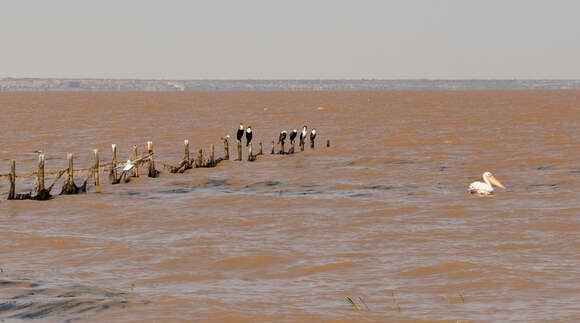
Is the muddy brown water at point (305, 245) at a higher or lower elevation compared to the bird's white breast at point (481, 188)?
lower

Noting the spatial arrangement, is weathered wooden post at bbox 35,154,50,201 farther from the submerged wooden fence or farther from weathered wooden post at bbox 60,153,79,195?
weathered wooden post at bbox 60,153,79,195

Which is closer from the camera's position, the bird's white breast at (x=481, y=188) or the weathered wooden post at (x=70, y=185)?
the bird's white breast at (x=481, y=188)

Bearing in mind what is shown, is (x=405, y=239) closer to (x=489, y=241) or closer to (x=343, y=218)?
(x=489, y=241)

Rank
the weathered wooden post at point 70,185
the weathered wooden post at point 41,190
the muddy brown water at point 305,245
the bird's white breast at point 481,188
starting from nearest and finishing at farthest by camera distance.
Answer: the muddy brown water at point 305,245, the bird's white breast at point 481,188, the weathered wooden post at point 41,190, the weathered wooden post at point 70,185

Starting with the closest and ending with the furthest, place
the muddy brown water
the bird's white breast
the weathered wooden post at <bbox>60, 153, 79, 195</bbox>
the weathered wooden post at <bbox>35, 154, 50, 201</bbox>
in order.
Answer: the muddy brown water → the bird's white breast → the weathered wooden post at <bbox>35, 154, 50, 201</bbox> → the weathered wooden post at <bbox>60, 153, 79, 195</bbox>

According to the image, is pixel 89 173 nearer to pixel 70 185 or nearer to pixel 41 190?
pixel 70 185

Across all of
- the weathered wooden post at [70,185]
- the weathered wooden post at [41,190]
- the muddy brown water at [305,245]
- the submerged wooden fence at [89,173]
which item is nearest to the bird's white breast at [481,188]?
the muddy brown water at [305,245]

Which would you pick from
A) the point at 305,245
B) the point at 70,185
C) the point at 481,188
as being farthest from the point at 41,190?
the point at 481,188

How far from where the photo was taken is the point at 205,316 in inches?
450

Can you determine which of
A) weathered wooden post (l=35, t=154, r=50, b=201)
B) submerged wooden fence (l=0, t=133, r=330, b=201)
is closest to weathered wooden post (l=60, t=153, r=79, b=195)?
submerged wooden fence (l=0, t=133, r=330, b=201)

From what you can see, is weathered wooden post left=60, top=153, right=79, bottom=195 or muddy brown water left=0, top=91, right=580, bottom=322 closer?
muddy brown water left=0, top=91, right=580, bottom=322

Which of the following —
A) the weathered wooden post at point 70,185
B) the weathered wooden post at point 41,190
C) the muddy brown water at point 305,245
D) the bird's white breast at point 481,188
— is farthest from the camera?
the weathered wooden post at point 70,185

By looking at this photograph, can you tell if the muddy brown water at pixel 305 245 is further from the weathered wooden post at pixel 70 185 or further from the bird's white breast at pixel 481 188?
the weathered wooden post at pixel 70 185

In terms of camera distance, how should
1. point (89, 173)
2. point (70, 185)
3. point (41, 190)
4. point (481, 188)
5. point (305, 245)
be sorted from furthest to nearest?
point (89, 173)
point (70, 185)
point (41, 190)
point (481, 188)
point (305, 245)
